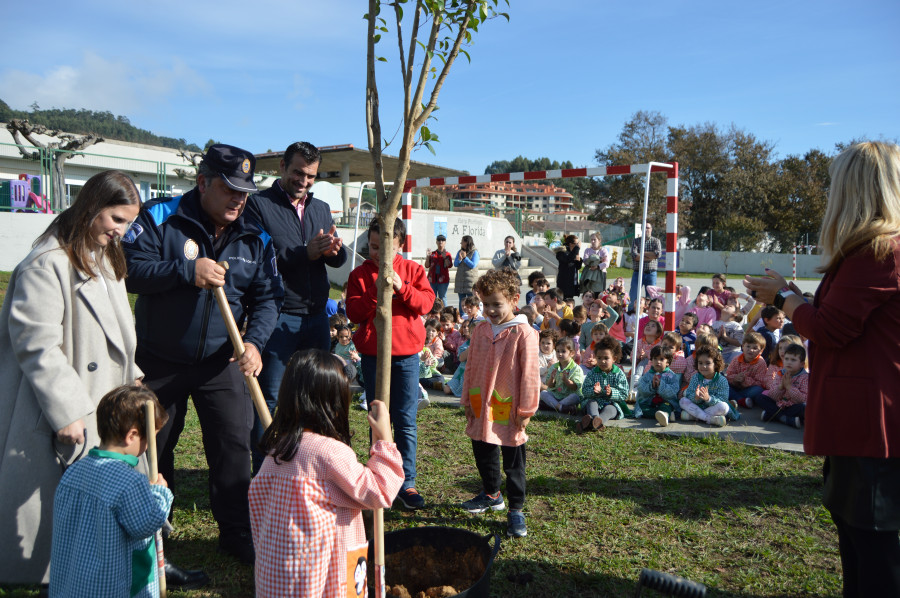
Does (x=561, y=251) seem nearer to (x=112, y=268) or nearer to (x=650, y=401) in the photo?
(x=650, y=401)

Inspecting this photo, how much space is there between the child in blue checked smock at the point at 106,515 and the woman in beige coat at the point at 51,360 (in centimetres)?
31

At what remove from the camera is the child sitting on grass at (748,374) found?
6.48m

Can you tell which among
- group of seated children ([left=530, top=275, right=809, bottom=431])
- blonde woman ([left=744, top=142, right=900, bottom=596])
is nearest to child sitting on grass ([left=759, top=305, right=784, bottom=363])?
group of seated children ([left=530, top=275, right=809, bottom=431])

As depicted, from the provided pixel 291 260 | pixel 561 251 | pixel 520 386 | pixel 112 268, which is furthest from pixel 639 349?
pixel 112 268

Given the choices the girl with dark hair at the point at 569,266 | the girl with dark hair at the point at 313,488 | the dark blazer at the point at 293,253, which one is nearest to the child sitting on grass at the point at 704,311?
the girl with dark hair at the point at 569,266

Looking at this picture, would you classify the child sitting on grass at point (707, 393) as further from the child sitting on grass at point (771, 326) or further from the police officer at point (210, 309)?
the police officer at point (210, 309)

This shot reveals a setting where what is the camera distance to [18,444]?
104 inches

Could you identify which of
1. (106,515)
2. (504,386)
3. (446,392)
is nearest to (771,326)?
(446,392)

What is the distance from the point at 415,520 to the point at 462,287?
8.46 m

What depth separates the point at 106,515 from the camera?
234cm

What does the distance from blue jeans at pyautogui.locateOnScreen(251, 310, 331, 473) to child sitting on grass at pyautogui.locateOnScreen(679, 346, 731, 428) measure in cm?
377

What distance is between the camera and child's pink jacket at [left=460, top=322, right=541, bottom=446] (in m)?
3.76

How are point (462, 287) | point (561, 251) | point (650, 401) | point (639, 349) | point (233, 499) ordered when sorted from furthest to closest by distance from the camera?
point (462, 287) < point (561, 251) < point (639, 349) < point (650, 401) < point (233, 499)

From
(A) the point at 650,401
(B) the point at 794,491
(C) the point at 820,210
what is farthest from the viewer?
(C) the point at 820,210
